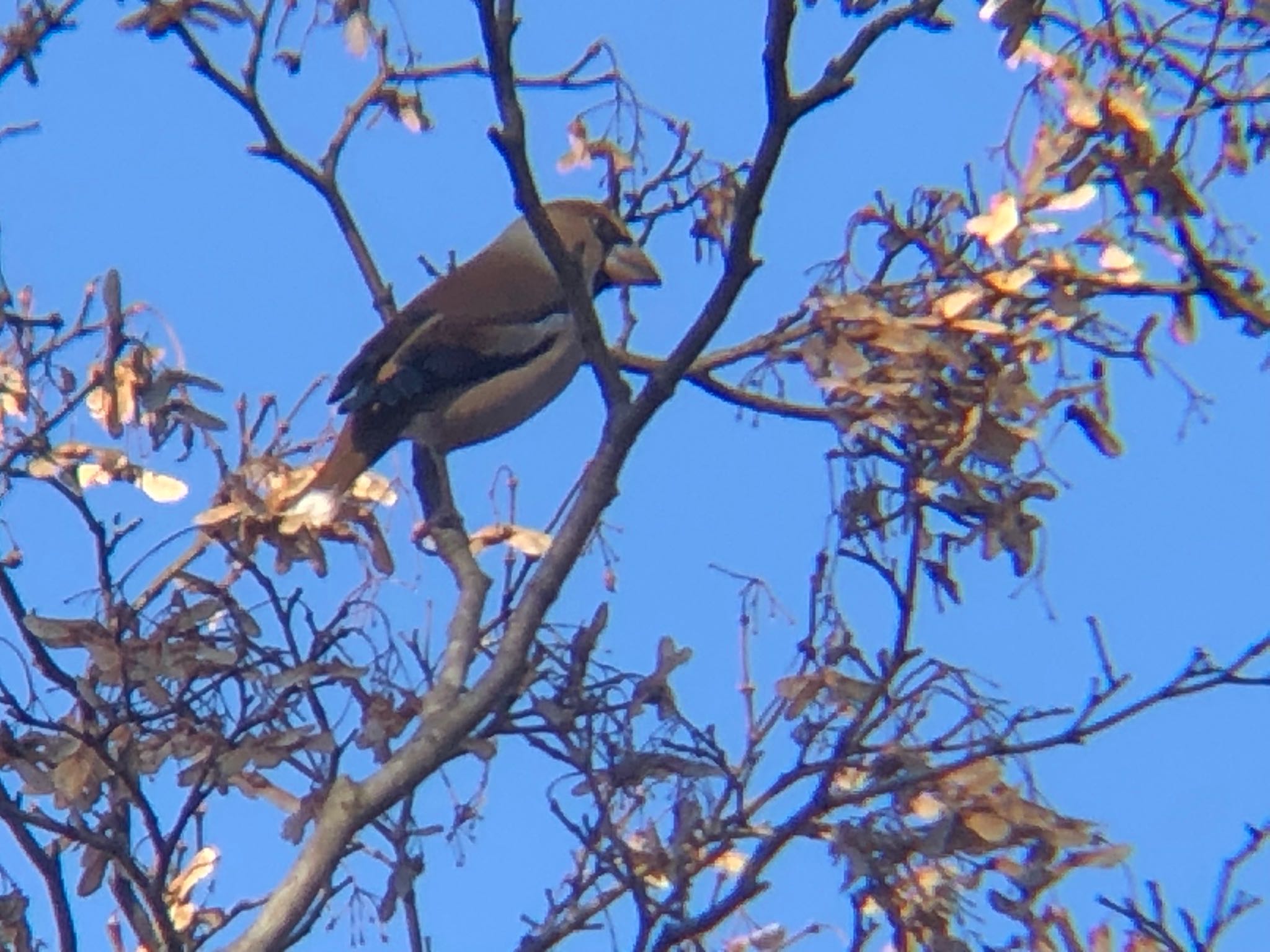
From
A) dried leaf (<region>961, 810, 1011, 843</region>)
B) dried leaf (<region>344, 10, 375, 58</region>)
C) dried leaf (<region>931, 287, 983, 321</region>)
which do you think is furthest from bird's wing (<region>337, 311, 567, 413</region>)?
dried leaf (<region>961, 810, 1011, 843</region>)

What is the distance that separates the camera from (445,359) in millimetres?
5375

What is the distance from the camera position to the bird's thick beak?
214 inches

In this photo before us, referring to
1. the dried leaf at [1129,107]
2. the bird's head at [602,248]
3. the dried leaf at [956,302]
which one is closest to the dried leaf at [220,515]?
the dried leaf at [956,302]

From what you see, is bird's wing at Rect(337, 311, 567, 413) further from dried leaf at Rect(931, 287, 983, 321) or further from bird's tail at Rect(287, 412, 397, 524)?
dried leaf at Rect(931, 287, 983, 321)

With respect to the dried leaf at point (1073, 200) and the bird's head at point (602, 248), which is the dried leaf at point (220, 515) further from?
the bird's head at point (602, 248)

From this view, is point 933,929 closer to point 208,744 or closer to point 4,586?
point 208,744

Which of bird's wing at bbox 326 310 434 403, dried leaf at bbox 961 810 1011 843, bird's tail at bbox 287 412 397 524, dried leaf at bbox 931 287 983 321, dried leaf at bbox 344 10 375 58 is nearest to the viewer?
dried leaf at bbox 961 810 1011 843

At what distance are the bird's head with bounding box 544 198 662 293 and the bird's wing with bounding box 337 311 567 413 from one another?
21cm

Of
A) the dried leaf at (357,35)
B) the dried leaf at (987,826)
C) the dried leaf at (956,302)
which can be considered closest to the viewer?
the dried leaf at (987,826)

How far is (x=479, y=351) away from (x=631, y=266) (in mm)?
476

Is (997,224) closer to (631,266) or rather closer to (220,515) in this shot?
(220,515)

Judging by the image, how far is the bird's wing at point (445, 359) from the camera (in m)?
5.13

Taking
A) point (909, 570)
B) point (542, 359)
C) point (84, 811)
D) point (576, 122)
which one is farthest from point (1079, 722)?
point (542, 359)

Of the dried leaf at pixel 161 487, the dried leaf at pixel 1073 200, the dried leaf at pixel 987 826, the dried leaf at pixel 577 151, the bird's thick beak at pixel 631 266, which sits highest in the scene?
the bird's thick beak at pixel 631 266
